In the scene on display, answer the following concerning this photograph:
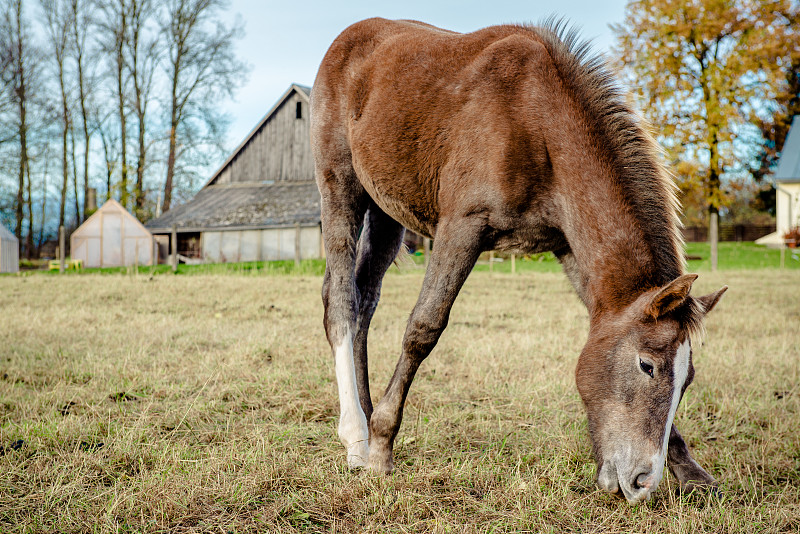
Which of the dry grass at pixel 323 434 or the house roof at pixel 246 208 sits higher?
the house roof at pixel 246 208

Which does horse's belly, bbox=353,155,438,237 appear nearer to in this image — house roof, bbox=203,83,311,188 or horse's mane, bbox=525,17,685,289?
horse's mane, bbox=525,17,685,289

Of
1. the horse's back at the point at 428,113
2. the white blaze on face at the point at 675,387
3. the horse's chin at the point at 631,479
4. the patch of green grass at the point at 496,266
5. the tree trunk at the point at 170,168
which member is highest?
the tree trunk at the point at 170,168

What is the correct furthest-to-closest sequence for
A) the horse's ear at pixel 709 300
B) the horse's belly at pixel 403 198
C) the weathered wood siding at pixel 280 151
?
the weathered wood siding at pixel 280 151, the horse's belly at pixel 403 198, the horse's ear at pixel 709 300

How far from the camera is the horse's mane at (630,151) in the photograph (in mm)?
2609

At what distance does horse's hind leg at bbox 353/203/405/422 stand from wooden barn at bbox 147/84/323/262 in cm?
1790

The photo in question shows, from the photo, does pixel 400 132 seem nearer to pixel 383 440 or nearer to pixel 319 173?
pixel 319 173

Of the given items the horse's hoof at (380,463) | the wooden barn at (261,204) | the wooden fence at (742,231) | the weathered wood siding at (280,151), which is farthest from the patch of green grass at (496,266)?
the wooden fence at (742,231)

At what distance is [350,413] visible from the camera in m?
3.18

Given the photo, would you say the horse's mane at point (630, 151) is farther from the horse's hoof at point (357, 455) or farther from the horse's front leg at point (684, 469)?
the horse's hoof at point (357, 455)

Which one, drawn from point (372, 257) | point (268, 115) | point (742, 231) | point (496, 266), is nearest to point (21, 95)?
point (268, 115)

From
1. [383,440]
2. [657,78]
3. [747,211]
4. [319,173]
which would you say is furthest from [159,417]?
[747,211]

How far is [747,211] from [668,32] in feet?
99.9

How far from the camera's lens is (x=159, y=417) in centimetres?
358

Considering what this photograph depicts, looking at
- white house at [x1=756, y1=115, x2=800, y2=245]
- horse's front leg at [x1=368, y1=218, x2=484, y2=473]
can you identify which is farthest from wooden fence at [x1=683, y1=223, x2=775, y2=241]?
horse's front leg at [x1=368, y1=218, x2=484, y2=473]
